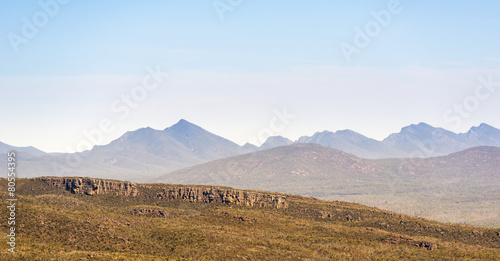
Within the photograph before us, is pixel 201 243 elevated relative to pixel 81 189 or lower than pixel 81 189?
lower

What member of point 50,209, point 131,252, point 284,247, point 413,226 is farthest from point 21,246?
point 413,226

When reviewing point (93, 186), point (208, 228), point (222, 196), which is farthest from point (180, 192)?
point (208, 228)

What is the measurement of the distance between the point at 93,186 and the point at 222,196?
28550 millimetres

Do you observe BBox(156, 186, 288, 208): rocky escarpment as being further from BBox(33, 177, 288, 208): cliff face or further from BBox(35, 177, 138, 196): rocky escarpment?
BBox(35, 177, 138, 196): rocky escarpment

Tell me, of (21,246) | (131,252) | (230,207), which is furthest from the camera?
(230,207)

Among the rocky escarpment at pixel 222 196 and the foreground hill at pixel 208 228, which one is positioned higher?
the rocky escarpment at pixel 222 196

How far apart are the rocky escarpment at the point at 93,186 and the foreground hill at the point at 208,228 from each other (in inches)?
8.6

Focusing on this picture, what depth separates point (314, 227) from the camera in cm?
9994

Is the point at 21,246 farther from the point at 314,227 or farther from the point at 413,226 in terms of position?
the point at 413,226

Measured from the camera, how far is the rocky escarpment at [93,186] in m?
120

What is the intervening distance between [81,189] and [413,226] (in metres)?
70.5

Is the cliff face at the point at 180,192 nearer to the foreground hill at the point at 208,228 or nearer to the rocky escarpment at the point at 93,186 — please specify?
the rocky escarpment at the point at 93,186

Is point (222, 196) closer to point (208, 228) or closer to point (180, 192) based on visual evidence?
point (180, 192)

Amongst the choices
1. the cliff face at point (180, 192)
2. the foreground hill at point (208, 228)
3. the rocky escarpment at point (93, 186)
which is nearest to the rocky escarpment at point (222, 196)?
the cliff face at point (180, 192)
